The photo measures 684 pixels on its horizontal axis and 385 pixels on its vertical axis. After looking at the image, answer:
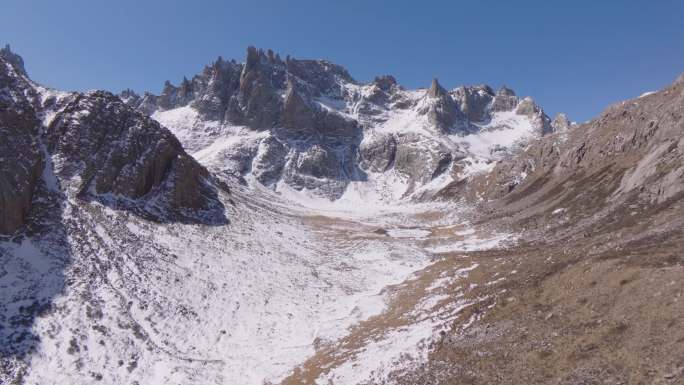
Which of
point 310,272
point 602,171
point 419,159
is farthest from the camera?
point 419,159

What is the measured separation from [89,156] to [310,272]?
31.2m

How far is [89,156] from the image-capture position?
50750mm

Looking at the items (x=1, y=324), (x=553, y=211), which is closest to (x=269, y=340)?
(x=1, y=324)

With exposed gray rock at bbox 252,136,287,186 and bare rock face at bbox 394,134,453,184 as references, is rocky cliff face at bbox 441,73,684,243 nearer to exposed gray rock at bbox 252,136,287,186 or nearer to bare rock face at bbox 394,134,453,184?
bare rock face at bbox 394,134,453,184

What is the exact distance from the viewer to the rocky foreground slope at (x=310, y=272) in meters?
18.5

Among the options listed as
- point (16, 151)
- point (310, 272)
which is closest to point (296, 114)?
point (310, 272)

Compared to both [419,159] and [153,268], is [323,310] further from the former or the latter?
[419,159]

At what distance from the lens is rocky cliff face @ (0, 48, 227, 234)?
1622 inches

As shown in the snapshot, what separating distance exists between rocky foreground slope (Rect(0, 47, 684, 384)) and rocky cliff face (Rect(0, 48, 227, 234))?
10.1 inches

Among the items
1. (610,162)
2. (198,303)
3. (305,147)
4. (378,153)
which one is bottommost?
(198,303)

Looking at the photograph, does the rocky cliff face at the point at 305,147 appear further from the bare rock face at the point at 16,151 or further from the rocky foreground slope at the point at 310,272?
the bare rock face at the point at 16,151

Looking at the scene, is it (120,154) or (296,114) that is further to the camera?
(296,114)

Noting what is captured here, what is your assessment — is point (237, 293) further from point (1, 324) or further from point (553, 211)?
point (553, 211)

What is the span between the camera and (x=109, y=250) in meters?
38.1
